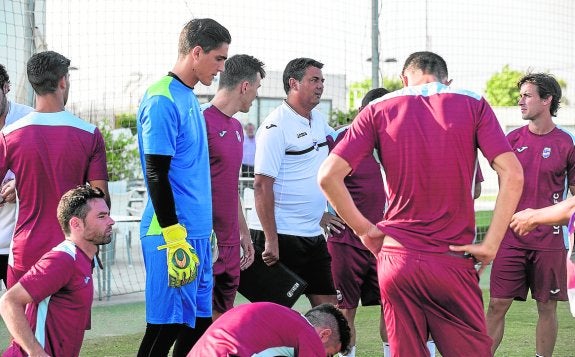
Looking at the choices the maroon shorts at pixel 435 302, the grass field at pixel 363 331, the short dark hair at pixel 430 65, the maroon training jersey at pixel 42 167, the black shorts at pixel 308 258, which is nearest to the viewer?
the maroon shorts at pixel 435 302

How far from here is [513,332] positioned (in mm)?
7445

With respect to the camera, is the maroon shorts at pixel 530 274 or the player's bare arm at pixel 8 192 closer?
the player's bare arm at pixel 8 192

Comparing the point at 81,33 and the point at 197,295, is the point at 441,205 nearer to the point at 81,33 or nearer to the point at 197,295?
the point at 197,295

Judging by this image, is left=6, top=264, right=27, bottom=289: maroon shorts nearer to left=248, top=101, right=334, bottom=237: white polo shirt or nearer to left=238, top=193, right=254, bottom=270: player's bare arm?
left=238, top=193, right=254, bottom=270: player's bare arm

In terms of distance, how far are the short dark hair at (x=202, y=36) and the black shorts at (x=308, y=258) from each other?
→ 1.90 meters

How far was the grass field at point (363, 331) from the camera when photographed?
6.75m

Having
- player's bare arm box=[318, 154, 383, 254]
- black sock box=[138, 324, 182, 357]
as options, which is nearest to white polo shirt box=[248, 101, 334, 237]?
black sock box=[138, 324, 182, 357]

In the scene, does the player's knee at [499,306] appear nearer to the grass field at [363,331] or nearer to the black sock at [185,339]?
the grass field at [363,331]

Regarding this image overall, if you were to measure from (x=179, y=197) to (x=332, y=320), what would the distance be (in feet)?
3.35

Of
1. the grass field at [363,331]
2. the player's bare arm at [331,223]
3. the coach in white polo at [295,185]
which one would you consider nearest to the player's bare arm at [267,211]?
the coach in white polo at [295,185]

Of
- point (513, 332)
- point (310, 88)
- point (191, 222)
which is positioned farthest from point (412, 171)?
point (513, 332)

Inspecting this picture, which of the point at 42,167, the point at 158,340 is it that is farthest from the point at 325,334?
the point at 42,167

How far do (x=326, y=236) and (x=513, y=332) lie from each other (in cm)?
204

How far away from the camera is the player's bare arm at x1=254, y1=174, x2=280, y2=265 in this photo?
5898 millimetres
